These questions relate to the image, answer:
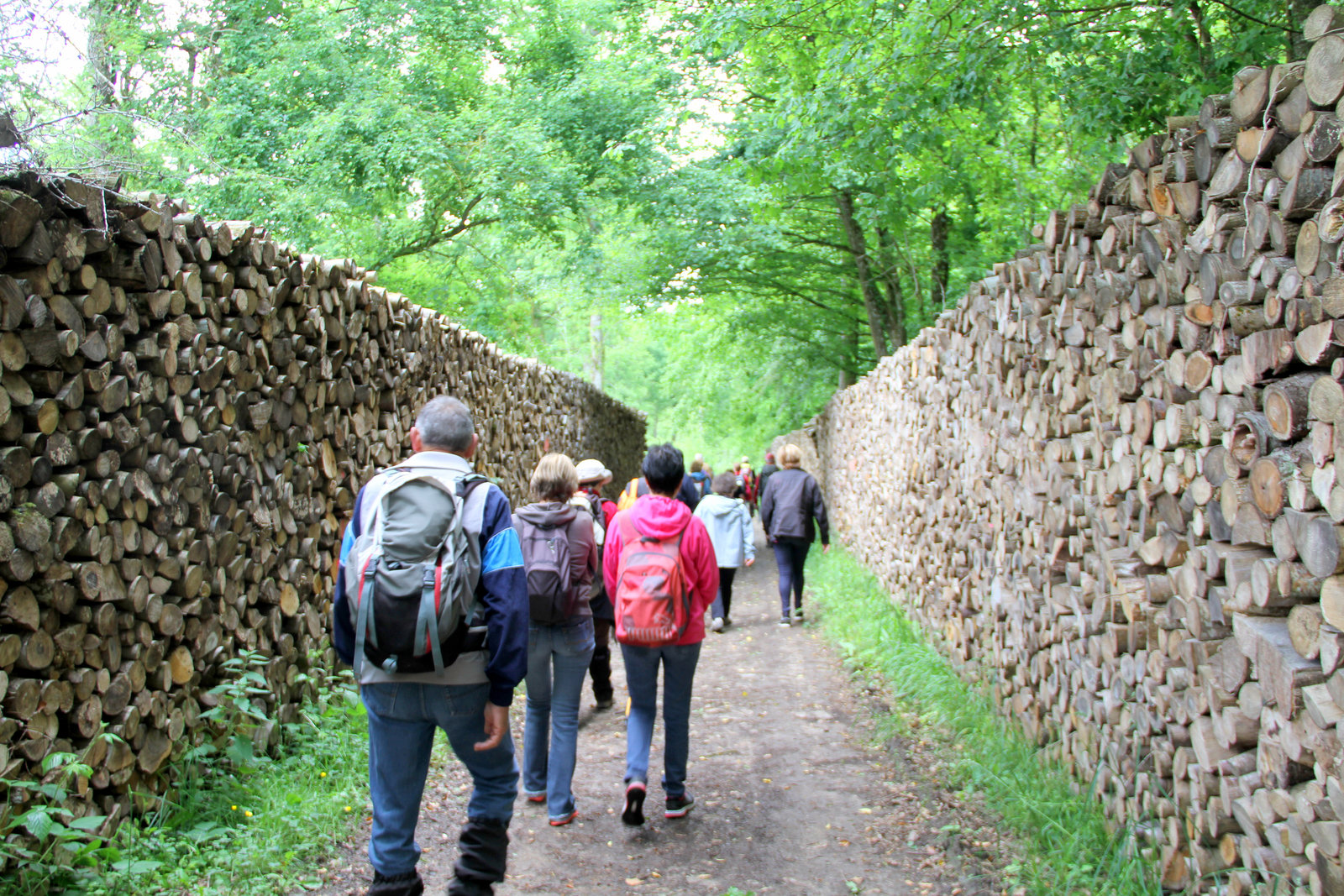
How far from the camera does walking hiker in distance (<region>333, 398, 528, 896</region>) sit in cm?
299

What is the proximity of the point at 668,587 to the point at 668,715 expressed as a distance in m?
0.72

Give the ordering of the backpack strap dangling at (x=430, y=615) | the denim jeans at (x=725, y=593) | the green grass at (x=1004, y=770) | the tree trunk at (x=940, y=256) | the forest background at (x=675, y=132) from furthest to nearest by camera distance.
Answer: the tree trunk at (x=940, y=256), the denim jeans at (x=725, y=593), the forest background at (x=675, y=132), the green grass at (x=1004, y=770), the backpack strap dangling at (x=430, y=615)

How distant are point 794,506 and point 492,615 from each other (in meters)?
7.10

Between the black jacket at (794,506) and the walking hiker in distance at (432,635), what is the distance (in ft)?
22.3

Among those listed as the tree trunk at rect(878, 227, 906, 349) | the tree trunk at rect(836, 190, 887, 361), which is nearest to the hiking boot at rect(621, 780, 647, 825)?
the tree trunk at rect(836, 190, 887, 361)

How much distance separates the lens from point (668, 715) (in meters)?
4.78

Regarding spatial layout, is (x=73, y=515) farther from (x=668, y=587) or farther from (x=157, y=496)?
(x=668, y=587)

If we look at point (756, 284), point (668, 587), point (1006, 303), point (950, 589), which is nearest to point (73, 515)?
point (668, 587)

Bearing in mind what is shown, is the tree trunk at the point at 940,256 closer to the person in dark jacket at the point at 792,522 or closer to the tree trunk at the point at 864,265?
the tree trunk at the point at 864,265

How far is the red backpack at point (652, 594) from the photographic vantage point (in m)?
4.53

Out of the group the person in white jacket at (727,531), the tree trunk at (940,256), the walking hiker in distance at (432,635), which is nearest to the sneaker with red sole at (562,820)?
the walking hiker in distance at (432,635)

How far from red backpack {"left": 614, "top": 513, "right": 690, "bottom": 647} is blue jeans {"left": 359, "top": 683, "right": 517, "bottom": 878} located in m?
1.36

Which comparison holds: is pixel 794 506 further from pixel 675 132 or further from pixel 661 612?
pixel 675 132

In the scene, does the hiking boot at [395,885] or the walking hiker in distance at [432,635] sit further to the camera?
the hiking boot at [395,885]
